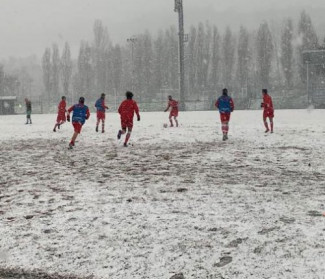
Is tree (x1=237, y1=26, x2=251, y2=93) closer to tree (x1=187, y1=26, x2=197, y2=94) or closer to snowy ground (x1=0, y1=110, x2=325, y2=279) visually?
tree (x1=187, y1=26, x2=197, y2=94)

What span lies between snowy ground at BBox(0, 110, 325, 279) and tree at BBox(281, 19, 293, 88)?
55509 millimetres

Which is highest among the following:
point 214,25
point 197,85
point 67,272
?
point 214,25

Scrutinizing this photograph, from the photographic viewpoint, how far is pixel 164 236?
4148mm

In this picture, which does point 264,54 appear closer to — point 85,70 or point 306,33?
point 306,33

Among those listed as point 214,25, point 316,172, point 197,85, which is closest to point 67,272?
point 316,172

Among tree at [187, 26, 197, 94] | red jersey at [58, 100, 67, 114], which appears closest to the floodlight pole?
red jersey at [58, 100, 67, 114]

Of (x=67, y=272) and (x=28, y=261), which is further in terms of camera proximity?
(x=28, y=261)

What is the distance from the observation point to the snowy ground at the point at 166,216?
3553 mm

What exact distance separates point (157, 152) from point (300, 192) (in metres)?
5.20

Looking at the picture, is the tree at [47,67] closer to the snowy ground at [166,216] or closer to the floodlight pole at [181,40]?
the floodlight pole at [181,40]

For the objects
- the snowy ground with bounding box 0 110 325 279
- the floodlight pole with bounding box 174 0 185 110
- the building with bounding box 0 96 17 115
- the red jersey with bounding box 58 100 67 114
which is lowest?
the snowy ground with bounding box 0 110 325 279

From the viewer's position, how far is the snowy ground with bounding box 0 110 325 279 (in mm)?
3553

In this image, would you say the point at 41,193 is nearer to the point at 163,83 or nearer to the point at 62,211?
Answer: the point at 62,211

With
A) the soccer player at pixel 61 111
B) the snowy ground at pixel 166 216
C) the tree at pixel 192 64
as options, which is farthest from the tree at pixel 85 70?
the snowy ground at pixel 166 216
